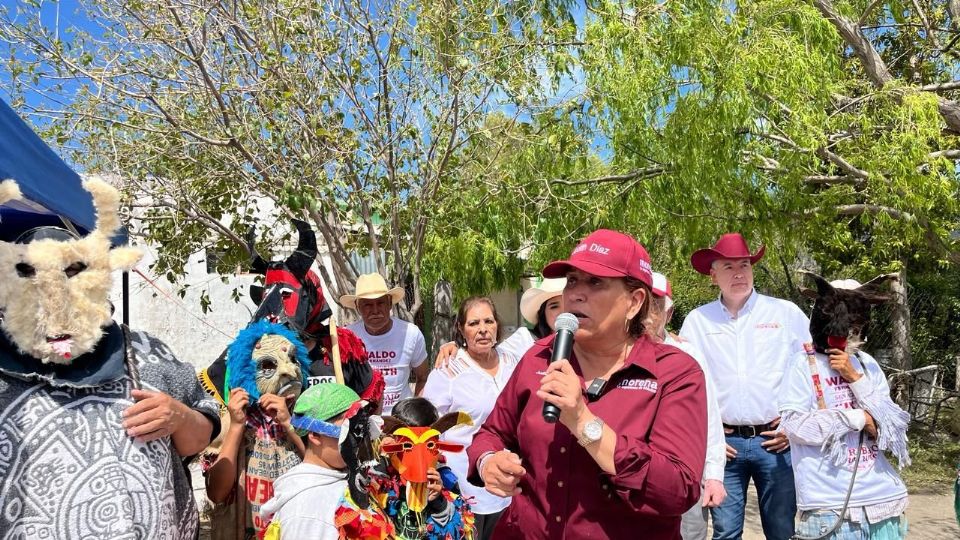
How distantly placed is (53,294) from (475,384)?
8.83ft

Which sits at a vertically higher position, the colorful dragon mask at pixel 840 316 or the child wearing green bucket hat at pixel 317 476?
the colorful dragon mask at pixel 840 316

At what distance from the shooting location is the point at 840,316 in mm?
3996

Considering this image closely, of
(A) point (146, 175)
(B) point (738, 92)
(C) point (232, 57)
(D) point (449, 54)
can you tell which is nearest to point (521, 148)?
(D) point (449, 54)

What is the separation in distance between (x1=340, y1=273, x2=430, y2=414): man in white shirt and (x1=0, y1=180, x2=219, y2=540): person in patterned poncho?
9.07ft

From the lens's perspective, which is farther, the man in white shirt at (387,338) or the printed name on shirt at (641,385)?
the man in white shirt at (387,338)

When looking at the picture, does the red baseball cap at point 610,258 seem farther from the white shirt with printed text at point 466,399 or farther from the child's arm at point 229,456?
the white shirt with printed text at point 466,399

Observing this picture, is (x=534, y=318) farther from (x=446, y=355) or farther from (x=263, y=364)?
(x=263, y=364)

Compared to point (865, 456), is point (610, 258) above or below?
above

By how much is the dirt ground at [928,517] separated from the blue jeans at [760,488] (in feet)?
7.75

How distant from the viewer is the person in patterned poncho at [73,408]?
229cm

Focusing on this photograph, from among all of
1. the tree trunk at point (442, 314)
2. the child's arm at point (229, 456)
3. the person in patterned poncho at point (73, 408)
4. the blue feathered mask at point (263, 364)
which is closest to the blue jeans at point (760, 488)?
the blue feathered mask at point (263, 364)

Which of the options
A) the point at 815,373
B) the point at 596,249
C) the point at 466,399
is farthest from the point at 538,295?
the point at 596,249

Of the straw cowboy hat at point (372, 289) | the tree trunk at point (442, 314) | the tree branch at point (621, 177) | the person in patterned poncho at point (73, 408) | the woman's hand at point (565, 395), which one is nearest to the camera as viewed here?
the woman's hand at point (565, 395)

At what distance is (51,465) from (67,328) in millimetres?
402
